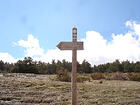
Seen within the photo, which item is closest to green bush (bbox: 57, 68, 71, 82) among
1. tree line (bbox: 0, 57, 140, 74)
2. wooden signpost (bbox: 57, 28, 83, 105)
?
wooden signpost (bbox: 57, 28, 83, 105)

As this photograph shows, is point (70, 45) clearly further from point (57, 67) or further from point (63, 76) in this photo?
point (57, 67)

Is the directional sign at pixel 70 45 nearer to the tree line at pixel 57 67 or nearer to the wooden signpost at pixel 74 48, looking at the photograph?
the wooden signpost at pixel 74 48

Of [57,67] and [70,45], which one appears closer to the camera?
[70,45]

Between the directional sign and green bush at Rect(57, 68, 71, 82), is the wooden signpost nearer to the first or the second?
the directional sign

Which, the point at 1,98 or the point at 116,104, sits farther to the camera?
the point at 1,98

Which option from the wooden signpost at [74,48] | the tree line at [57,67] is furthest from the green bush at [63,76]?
the tree line at [57,67]

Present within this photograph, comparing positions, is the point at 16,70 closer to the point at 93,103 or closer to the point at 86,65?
the point at 86,65

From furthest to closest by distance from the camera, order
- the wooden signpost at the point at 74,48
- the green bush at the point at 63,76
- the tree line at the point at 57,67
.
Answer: the tree line at the point at 57,67 → the green bush at the point at 63,76 → the wooden signpost at the point at 74,48

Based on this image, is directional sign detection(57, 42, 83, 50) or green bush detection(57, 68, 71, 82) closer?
directional sign detection(57, 42, 83, 50)

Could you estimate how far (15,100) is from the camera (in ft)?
23.4

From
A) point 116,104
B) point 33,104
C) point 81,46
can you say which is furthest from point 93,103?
point 81,46

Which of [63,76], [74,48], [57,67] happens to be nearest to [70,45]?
[74,48]

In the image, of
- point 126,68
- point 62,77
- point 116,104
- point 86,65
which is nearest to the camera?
point 116,104

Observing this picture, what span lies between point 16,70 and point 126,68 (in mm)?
30076
